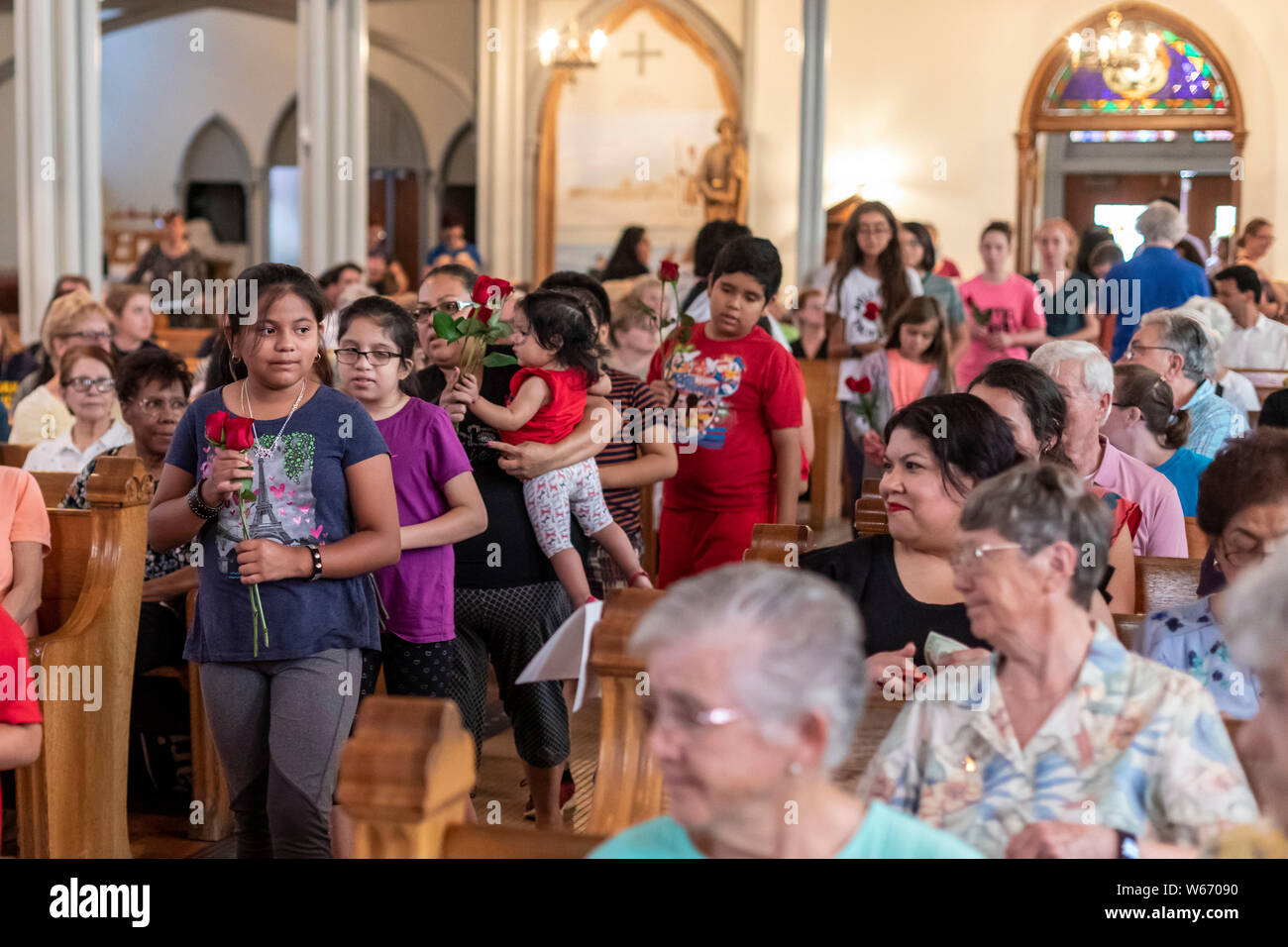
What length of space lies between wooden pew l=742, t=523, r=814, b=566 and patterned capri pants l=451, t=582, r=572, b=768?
0.74m

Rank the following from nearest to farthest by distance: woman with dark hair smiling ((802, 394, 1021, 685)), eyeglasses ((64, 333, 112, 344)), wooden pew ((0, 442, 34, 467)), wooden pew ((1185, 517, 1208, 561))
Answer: woman with dark hair smiling ((802, 394, 1021, 685)) < wooden pew ((1185, 517, 1208, 561)) < wooden pew ((0, 442, 34, 467)) < eyeglasses ((64, 333, 112, 344))

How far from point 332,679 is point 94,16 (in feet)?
22.4

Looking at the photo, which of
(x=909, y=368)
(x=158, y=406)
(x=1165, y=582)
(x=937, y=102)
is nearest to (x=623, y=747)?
(x=1165, y=582)

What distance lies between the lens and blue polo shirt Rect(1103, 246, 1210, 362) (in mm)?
6684

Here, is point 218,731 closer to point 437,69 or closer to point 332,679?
point 332,679

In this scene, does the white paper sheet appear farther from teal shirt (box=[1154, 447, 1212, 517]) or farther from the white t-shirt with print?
the white t-shirt with print

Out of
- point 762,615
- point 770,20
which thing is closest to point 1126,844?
point 762,615

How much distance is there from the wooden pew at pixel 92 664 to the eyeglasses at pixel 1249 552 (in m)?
2.27

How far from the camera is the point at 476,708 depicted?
10.7ft

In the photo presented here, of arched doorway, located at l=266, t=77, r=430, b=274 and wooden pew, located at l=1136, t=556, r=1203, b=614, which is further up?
arched doorway, located at l=266, t=77, r=430, b=274

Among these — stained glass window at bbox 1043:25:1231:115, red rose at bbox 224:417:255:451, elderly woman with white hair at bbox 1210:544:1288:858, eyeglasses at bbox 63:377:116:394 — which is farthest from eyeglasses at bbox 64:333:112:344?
stained glass window at bbox 1043:25:1231:115

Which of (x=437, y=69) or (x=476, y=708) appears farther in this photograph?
(x=437, y=69)

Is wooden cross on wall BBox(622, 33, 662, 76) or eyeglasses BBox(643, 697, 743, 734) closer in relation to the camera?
eyeglasses BBox(643, 697, 743, 734)

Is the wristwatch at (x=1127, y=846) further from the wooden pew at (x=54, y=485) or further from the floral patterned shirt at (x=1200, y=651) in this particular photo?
the wooden pew at (x=54, y=485)
